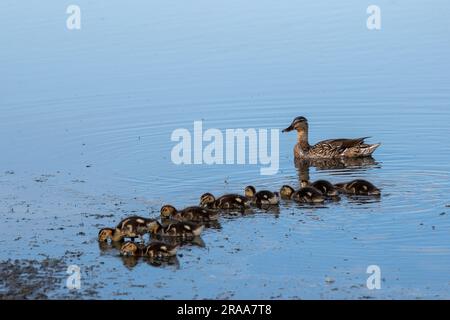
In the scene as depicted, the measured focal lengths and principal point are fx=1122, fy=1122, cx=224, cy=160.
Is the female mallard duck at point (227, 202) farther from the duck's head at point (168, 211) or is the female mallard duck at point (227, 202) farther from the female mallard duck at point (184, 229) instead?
the female mallard duck at point (184, 229)

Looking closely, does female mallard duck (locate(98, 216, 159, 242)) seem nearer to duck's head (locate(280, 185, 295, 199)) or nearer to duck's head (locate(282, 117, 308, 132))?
duck's head (locate(280, 185, 295, 199))

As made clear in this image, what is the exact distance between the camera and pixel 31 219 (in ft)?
44.3

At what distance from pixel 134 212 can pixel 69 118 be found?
5618 millimetres

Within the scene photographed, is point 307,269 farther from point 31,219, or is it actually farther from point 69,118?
point 69,118

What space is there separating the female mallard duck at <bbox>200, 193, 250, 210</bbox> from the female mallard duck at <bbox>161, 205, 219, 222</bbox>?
26 cm

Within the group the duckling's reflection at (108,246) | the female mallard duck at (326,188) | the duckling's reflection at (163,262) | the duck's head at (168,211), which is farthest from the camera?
the female mallard duck at (326,188)

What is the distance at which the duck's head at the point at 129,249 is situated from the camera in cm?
1193

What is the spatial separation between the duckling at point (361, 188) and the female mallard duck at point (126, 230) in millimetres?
2885

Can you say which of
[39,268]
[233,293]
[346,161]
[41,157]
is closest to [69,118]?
[41,157]

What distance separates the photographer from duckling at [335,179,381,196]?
45.8 feet

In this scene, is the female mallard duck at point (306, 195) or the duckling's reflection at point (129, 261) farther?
the female mallard duck at point (306, 195)

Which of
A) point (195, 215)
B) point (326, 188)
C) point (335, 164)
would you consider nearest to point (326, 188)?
point (326, 188)

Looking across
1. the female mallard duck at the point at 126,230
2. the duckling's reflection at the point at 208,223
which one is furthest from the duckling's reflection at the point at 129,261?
the duckling's reflection at the point at 208,223

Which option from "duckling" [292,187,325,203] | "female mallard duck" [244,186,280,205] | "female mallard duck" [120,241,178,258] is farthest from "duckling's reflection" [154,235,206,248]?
"duckling" [292,187,325,203]
